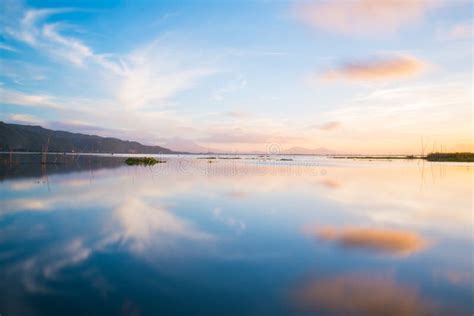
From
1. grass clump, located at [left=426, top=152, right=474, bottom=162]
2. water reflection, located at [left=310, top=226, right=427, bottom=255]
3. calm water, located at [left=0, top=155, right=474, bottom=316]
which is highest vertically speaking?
grass clump, located at [left=426, top=152, right=474, bottom=162]

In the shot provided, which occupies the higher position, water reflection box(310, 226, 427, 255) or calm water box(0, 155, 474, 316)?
calm water box(0, 155, 474, 316)

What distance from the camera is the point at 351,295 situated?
527 centimetres

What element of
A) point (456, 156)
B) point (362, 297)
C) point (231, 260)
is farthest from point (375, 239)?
point (456, 156)

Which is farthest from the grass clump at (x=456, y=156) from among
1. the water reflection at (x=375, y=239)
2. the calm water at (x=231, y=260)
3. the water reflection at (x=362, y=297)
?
the water reflection at (x=362, y=297)

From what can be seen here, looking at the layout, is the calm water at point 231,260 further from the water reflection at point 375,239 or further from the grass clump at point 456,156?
the grass clump at point 456,156

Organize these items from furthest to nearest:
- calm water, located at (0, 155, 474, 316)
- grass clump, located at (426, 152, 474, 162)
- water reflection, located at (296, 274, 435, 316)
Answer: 1. grass clump, located at (426, 152, 474, 162)
2. calm water, located at (0, 155, 474, 316)
3. water reflection, located at (296, 274, 435, 316)

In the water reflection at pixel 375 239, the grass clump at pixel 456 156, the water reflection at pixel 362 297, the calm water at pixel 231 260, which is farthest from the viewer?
the grass clump at pixel 456 156

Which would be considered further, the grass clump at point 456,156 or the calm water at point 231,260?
the grass clump at point 456,156

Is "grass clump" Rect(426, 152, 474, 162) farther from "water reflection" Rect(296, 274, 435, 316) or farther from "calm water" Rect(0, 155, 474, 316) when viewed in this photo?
"water reflection" Rect(296, 274, 435, 316)

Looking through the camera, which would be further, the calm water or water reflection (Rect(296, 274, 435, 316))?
the calm water

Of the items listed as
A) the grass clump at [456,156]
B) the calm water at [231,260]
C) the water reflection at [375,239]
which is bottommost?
the water reflection at [375,239]

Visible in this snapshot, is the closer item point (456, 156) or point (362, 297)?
point (362, 297)

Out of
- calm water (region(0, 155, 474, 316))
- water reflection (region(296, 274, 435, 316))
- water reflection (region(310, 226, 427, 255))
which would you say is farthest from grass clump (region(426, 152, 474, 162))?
water reflection (region(296, 274, 435, 316))

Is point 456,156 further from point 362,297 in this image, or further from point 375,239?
point 362,297
